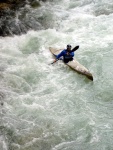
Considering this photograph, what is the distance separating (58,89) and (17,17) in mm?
6153

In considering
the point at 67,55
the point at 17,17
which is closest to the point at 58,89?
the point at 67,55

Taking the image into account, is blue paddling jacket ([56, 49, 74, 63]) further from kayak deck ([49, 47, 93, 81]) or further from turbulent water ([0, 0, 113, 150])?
turbulent water ([0, 0, 113, 150])

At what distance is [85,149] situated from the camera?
7.44 meters

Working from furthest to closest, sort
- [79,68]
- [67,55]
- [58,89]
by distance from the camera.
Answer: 1. [67,55]
2. [79,68]
3. [58,89]

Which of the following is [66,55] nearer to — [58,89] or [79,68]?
[79,68]

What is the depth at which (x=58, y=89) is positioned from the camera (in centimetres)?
955

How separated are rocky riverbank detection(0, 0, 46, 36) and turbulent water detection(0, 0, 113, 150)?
20.9 inches

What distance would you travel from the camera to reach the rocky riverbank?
1328 cm

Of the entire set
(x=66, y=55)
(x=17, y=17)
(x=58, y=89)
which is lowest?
(x=58, y=89)

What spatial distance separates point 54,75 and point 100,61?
1.99m

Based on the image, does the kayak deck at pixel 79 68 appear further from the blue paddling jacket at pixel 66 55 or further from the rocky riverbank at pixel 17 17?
the rocky riverbank at pixel 17 17

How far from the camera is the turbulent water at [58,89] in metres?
7.74

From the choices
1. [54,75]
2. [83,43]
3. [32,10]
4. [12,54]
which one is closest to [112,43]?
[83,43]

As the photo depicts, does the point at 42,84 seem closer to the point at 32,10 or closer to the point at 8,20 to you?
the point at 8,20
